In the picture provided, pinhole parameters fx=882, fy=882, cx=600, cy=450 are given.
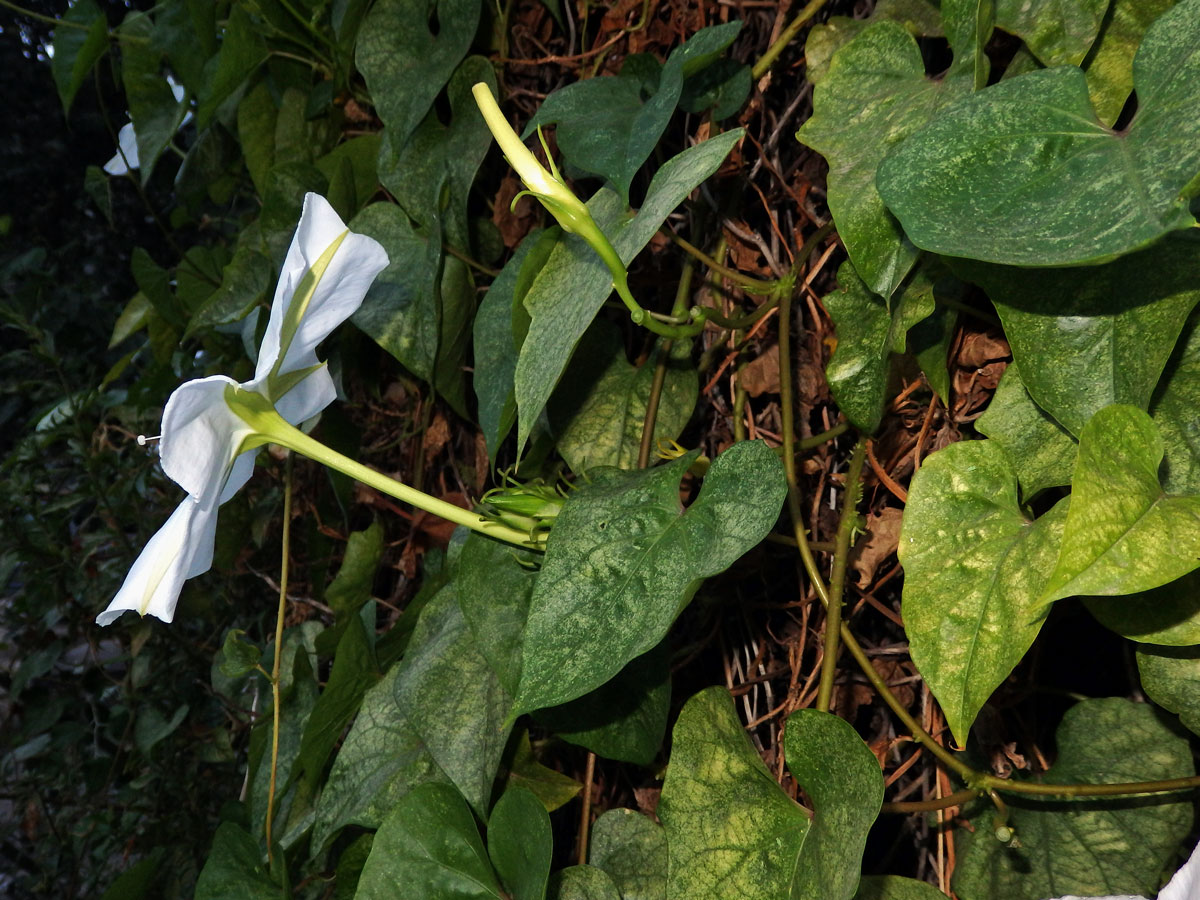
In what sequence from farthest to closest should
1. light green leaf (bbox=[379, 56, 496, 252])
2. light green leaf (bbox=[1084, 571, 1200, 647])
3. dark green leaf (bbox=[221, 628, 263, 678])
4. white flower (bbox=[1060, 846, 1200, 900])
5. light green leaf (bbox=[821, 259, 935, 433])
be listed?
1. dark green leaf (bbox=[221, 628, 263, 678])
2. light green leaf (bbox=[379, 56, 496, 252])
3. light green leaf (bbox=[821, 259, 935, 433])
4. light green leaf (bbox=[1084, 571, 1200, 647])
5. white flower (bbox=[1060, 846, 1200, 900])

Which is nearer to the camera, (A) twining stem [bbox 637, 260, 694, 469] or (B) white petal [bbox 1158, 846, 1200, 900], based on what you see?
(B) white petal [bbox 1158, 846, 1200, 900]

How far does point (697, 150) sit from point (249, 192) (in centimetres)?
97

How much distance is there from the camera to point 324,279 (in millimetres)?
518

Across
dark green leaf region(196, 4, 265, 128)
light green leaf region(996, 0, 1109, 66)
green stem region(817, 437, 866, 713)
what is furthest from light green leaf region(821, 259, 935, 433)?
dark green leaf region(196, 4, 265, 128)

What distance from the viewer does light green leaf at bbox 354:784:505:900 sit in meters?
0.54

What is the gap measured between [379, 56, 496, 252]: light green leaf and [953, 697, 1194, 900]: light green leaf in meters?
0.56

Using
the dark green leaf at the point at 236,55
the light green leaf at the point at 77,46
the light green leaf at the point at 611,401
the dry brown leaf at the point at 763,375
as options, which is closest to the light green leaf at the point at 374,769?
the light green leaf at the point at 611,401

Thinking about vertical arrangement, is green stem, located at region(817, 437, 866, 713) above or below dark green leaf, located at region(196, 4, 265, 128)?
below

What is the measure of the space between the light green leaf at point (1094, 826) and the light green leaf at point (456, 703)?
0.94 feet

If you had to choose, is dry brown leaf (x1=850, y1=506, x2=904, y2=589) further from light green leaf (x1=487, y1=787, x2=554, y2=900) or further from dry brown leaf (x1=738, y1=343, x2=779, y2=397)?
light green leaf (x1=487, y1=787, x2=554, y2=900)

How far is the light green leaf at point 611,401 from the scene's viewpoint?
61 centimetres

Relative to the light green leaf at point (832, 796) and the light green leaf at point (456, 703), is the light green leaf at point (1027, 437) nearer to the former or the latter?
the light green leaf at point (832, 796)

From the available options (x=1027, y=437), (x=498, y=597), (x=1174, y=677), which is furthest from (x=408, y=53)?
(x=1174, y=677)

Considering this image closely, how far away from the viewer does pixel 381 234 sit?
768mm
